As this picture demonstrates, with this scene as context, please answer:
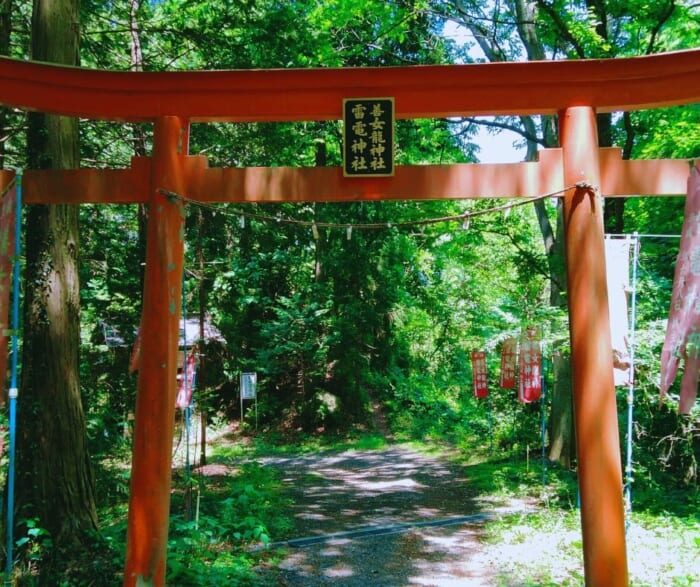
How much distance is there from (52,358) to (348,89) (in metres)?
3.74

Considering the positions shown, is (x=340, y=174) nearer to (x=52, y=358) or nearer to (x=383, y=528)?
(x=52, y=358)

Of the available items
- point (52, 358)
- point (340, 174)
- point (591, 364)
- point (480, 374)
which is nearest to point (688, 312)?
point (591, 364)

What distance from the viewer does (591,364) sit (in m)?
3.94

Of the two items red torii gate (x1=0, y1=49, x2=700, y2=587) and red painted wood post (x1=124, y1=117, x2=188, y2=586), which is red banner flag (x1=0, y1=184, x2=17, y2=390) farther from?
red painted wood post (x1=124, y1=117, x2=188, y2=586)

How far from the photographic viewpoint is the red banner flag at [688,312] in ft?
12.9

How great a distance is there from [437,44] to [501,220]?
4.25 meters

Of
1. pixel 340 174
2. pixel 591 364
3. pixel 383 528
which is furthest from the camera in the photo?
pixel 383 528

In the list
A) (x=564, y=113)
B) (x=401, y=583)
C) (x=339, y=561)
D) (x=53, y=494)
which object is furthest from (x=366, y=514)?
(x=564, y=113)

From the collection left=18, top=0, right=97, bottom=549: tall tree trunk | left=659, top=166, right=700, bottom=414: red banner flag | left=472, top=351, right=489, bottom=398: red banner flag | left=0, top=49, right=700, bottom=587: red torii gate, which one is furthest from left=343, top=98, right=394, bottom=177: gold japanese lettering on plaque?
left=472, top=351, right=489, bottom=398: red banner flag


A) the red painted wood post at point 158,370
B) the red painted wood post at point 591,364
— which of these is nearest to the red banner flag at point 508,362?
the red painted wood post at point 591,364

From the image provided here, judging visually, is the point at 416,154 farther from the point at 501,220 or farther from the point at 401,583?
the point at 401,583

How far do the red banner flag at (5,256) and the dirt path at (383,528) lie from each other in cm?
333

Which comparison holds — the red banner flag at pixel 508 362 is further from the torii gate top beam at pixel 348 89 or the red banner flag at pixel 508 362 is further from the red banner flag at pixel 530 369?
the torii gate top beam at pixel 348 89

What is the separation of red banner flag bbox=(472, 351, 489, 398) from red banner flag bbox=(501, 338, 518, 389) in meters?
1.39
